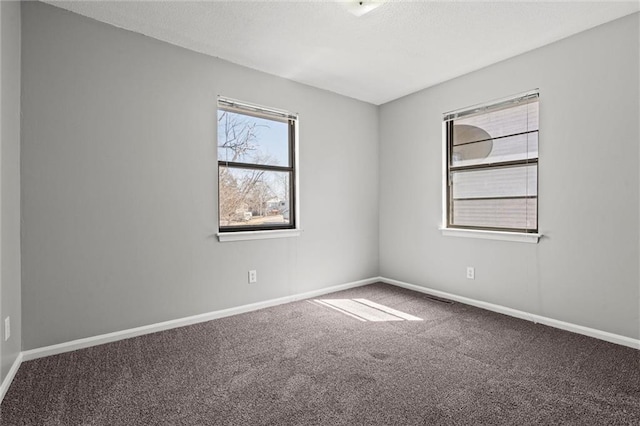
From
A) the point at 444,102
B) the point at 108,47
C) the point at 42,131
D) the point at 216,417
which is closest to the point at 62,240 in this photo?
the point at 42,131

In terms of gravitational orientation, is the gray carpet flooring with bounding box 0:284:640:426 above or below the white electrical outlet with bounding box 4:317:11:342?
below

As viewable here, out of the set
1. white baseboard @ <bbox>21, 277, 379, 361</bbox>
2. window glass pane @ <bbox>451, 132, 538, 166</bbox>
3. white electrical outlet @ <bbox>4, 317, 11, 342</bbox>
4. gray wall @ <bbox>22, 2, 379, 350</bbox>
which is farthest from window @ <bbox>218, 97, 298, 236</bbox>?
window glass pane @ <bbox>451, 132, 538, 166</bbox>

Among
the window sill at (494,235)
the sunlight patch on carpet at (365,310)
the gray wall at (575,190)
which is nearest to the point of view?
the gray wall at (575,190)

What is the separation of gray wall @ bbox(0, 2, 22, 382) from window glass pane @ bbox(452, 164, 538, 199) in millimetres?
3788

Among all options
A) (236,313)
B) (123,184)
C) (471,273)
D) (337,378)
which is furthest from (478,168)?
(123,184)

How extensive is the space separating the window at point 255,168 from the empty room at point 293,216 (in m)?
0.02

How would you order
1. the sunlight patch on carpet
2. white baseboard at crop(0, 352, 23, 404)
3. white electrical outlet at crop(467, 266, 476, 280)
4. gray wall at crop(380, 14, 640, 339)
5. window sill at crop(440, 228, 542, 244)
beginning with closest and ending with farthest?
white baseboard at crop(0, 352, 23, 404)
gray wall at crop(380, 14, 640, 339)
window sill at crop(440, 228, 542, 244)
the sunlight patch on carpet
white electrical outlet at crop(467, 266, 476, 280)

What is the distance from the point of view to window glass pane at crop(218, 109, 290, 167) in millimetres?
3262

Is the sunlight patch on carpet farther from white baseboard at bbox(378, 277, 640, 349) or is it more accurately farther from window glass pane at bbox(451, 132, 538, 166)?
window glass pane at bbox(451, 132, 538, 166)

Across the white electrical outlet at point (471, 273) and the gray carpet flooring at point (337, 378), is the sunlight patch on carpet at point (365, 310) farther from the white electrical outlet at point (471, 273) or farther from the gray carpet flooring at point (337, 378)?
the white electrical outlet at point (471, 273)

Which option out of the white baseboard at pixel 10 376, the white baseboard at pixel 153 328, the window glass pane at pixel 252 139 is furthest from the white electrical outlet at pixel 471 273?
the white baseboard at pixel 10 376

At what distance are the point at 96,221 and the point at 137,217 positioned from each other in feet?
0.91

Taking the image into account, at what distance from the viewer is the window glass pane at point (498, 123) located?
123 inches

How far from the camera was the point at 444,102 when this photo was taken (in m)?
3.72
